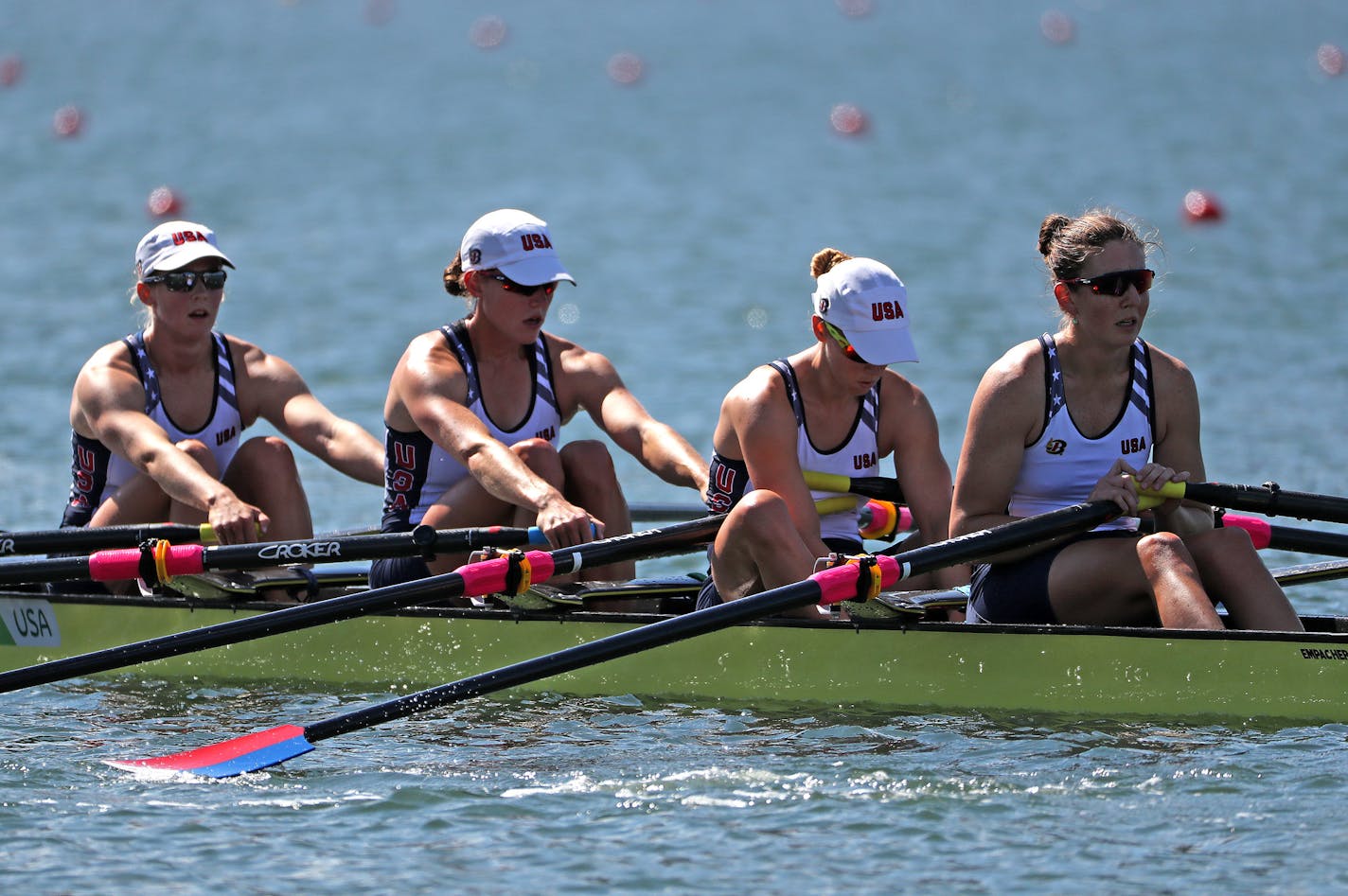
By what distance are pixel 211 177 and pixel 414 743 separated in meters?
23.7

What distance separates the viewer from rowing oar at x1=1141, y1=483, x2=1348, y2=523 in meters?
6.55

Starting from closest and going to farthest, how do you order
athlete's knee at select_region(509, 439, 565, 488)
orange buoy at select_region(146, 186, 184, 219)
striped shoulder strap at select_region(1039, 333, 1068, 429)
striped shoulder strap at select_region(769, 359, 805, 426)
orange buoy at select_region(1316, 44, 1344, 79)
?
striped shoulder strap at select_region(1039, 333, 1068, 429) → striped shoulder strap at select_region(769, 359, 805, 426) → athlete's knee at select_region(509, 439, 565, 488) → orange buoy at select_region(146, 186, 184, 219) → orange buoy at select_region(1316, 44, 1344, 79)

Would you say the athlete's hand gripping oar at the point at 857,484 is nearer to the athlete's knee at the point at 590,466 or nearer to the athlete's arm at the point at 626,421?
the athlete's arm at the point at 626,421

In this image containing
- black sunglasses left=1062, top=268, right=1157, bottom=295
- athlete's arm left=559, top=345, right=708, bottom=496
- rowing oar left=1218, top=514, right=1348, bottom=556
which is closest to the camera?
black sunglasses left=1062, top=268, right=1157, bottom=295

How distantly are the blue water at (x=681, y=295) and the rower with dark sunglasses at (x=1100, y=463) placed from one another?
1.45ft

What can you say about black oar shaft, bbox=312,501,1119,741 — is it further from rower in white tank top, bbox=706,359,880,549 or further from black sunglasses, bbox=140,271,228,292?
black sunglasses, bbox=140,271,228,292

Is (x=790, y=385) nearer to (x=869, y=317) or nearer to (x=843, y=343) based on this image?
(x=843, y=343)

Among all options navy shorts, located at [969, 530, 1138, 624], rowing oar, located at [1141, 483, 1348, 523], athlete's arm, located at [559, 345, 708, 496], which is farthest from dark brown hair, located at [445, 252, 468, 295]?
rowing oar, located at [1141, 483, 1348, 523]

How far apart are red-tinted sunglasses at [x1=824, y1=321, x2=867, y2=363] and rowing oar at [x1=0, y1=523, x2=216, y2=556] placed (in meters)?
2.54

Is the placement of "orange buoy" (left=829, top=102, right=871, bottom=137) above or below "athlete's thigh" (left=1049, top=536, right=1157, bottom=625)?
above

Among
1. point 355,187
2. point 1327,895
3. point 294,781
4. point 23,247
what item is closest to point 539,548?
point 294,781

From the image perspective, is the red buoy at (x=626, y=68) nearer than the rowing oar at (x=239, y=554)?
No

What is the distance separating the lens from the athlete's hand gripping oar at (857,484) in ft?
23.2

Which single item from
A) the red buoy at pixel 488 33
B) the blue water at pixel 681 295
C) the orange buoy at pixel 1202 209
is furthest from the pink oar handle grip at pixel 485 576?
the red buoy at pixel 488 33
